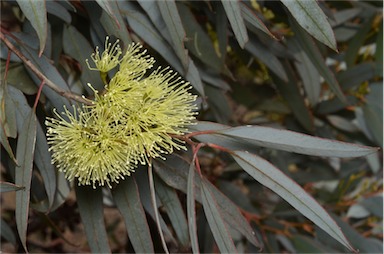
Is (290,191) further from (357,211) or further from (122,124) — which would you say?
(357,211)

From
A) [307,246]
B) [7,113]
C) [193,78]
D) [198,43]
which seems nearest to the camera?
[7,113]

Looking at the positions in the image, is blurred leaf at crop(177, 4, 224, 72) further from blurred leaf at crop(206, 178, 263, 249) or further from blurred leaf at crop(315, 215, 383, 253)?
blurred leaf at crop(315, 215, 383, 253)

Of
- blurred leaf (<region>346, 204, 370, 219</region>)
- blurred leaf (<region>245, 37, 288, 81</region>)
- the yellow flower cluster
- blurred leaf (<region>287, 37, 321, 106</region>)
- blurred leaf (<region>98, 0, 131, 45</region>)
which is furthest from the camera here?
blurred leaf (<region>346, 204, 370, 219</region>)

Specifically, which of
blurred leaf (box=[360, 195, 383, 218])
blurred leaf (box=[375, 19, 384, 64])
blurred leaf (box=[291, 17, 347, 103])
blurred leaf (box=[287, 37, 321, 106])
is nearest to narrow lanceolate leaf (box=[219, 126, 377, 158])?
blurred leaf (box=[291, 17, 347, 103])

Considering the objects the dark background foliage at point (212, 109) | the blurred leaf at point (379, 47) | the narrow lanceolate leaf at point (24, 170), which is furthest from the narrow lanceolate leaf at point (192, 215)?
the blurred leaf at point (379, 47)

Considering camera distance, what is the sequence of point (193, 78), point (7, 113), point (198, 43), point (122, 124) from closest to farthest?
point (122, 124), point (7, 113), point (193, 78), point (198, 43)

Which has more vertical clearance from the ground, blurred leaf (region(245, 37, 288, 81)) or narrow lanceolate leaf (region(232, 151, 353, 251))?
blurred leaf (region(245, 37, 288, 81))

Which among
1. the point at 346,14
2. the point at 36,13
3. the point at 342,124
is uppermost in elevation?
the point at 36,13

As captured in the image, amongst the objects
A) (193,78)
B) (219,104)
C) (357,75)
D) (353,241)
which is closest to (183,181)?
(193,78)

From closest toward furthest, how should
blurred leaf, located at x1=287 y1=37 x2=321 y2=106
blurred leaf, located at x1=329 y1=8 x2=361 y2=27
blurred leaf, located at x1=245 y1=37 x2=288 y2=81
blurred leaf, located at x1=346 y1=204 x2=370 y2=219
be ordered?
blurred leaf, located at x1=245 y1=37 x2=288 y2=81 → blurred leaf, located at x1=287 y1=37 x2=321 y2=106 → blurred leaf, located at x1=329 y1=8 x2=361 y2=27 → blurred leaf, located at x1=346 y1=204 x2=370 y2=219
